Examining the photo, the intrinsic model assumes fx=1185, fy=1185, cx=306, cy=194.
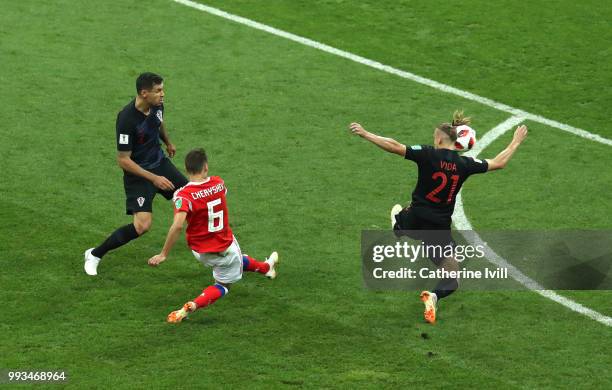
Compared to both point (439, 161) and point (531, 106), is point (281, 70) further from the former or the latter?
point (439, 161)

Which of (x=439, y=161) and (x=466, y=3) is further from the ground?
(x=466, y=3)

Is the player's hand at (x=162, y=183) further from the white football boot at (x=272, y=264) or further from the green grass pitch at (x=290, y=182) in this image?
the white football boot at (x=272, y=264)

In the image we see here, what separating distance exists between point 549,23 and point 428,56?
2415mm

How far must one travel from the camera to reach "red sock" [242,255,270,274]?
41.6 feet

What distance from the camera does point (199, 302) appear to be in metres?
11.9

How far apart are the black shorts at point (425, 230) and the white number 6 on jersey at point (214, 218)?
2.02 metres

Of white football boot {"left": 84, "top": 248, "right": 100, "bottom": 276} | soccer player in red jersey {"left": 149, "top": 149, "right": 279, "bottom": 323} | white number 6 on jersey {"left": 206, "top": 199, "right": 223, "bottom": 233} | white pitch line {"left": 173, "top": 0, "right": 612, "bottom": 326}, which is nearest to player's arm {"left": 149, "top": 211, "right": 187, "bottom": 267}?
soccer player in red jersey {"left": 149, "top": 149, "right": 279, "bottom": 323}

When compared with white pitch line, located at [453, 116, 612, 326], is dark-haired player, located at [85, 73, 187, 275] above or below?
above

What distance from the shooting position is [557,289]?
12914 millimetres

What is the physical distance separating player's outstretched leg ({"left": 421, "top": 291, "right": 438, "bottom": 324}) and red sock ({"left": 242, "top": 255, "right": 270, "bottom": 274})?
1788mm

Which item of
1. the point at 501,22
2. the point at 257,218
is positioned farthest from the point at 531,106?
the point at 257,218

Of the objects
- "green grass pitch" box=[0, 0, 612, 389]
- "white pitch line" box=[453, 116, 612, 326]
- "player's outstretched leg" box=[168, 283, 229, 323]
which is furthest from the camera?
"white pitch line" box=[453, 116, 612, 326]

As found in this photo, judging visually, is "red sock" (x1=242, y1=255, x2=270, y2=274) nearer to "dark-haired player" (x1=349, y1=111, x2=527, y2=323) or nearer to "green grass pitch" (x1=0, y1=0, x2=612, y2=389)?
"green grass pitch" (x1=0, y1=0, x2=612, y2=389)

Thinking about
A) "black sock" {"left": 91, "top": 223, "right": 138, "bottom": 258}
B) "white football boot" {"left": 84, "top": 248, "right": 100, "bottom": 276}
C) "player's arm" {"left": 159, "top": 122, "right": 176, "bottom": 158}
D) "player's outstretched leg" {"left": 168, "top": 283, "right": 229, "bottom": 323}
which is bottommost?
"player's outstretched leg" {"left": 168, "top": 283, "right": 229, "bottom": 323}
